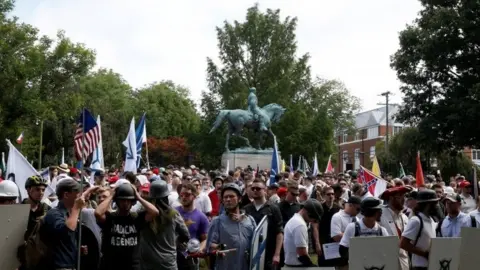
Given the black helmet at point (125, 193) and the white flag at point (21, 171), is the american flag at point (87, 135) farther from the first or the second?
the black helmet at point (125, 193)

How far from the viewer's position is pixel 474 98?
37.6 metres

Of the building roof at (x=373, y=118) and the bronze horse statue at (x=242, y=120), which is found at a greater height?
the building roof at (x=373, y=118)

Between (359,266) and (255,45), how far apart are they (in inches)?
2173

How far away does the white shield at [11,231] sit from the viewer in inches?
266

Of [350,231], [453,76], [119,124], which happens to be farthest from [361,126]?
[350,231]

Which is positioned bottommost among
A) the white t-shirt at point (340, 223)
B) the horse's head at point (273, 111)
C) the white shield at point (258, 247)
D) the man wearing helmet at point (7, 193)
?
the white shield at point (258, 247)

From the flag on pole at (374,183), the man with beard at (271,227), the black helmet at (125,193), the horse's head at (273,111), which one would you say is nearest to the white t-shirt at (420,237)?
the man with beard at (271,227)

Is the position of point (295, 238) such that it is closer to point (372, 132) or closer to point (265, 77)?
point (265, 77)

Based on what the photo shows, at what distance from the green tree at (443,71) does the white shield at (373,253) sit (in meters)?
31.0

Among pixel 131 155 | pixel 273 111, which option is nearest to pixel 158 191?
pixel 131 155

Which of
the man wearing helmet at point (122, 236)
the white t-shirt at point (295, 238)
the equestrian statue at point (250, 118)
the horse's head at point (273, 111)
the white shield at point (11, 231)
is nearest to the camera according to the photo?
the white shield at point (11, 231)

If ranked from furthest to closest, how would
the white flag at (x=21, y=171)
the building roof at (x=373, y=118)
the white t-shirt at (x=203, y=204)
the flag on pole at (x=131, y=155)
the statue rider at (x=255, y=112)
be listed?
the building roof at (x=373, y=118)
the statue rider at (x=255, y=112)
the flag on pole at (x=131, y=155)
the white t-shirt at (x=203, y=204)
the white flag at (x=21, y=171)

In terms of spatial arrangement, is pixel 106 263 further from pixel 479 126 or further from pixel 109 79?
pixel 109 79

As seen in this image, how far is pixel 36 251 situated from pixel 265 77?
5451 centimetres
